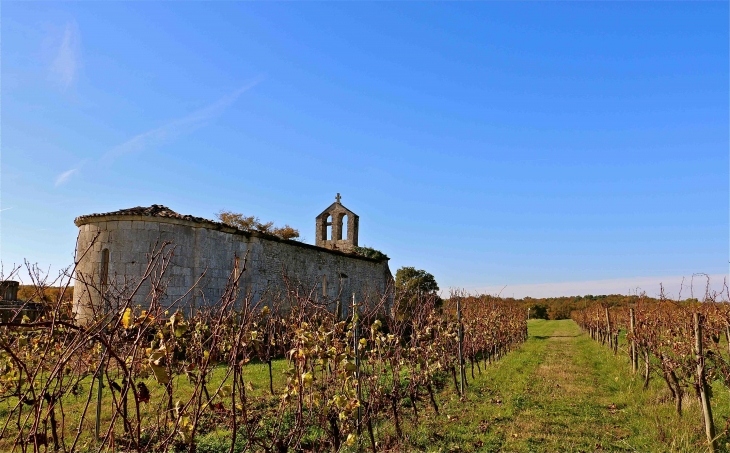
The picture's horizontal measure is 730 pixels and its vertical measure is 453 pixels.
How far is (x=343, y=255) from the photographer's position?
1923cm

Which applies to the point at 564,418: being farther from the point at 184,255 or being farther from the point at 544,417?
the point at 184,255

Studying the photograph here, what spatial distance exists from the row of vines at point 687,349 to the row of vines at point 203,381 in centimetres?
313

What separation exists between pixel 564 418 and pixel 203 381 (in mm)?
5296

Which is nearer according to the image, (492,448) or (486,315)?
(492,448)

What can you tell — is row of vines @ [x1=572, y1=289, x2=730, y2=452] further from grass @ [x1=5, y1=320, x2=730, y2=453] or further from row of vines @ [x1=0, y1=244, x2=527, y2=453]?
row of vines @ [x1=0, y1=244, x2=527, y2=453]

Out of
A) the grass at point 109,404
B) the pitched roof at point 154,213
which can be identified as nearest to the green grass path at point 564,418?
the grass at point 109,404

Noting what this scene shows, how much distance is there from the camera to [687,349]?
7.16 meters

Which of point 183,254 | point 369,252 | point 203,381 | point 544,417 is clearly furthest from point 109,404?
point 369,252

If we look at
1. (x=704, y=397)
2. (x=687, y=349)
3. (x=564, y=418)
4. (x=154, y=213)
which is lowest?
(x=564, y=418)

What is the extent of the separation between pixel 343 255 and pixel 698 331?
14462mm

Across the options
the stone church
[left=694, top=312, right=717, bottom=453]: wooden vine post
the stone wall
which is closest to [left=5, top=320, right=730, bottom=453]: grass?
[left=694, top=312, right=717, bottom=453]: wooden vine post

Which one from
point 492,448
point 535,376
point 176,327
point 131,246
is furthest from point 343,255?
point 176,327

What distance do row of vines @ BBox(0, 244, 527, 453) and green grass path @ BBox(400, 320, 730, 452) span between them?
0.57 m

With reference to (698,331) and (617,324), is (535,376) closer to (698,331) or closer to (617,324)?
(698,331)
